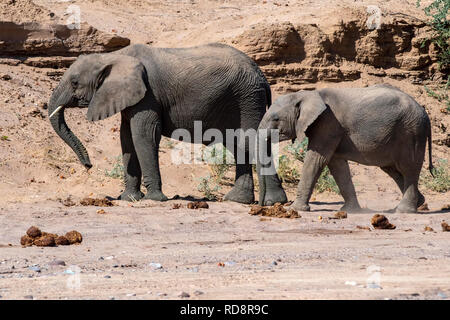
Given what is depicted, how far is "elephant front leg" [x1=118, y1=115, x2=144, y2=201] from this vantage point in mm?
12180

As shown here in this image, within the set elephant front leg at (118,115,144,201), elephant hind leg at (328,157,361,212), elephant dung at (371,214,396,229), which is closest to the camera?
elephant dung at (371,214,396,229)

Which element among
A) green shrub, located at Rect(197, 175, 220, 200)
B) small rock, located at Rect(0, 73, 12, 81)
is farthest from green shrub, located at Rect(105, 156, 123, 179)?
small rock, located at Rect(0, 73, 12, 81)

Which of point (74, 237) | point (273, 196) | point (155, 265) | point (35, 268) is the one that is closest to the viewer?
point (35, 268)

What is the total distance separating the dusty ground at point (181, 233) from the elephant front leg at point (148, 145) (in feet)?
1.16

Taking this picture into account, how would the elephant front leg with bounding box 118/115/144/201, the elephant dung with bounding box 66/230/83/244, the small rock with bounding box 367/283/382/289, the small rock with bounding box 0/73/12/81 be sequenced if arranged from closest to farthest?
the small rock with bounding box 367/283/382/289 → the elephant dung with bounding box 66/230/83/244 → the elephant front leg with bounding box 118/115/144/201 → the small rock with bounding box 0/73/12/81

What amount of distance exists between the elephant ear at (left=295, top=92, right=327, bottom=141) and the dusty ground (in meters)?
1.04

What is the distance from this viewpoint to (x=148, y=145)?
464 inches

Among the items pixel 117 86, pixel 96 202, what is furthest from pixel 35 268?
pixel 117 86

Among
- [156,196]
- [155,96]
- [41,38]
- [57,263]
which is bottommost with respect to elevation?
[156,196]

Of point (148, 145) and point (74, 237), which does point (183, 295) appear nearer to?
point (74, 237)

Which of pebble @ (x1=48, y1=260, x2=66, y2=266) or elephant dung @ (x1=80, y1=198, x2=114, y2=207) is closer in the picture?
pebble @ (x1=48, y1=260, x2=66, y2=266)

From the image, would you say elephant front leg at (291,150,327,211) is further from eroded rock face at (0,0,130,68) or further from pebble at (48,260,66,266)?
eroded rock face at (0,0,130,68)

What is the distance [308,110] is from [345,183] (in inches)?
45.0

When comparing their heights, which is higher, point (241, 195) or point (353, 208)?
point (353, 208)
